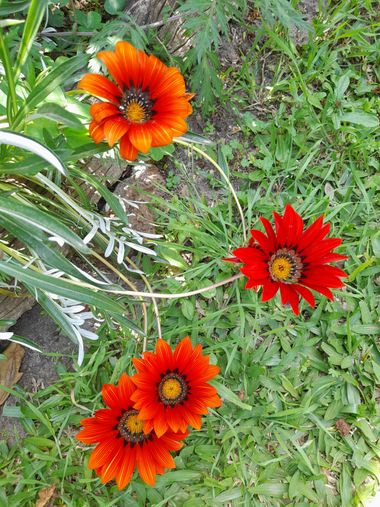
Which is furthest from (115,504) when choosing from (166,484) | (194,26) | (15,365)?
(194,26)

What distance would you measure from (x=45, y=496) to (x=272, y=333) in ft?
2.67

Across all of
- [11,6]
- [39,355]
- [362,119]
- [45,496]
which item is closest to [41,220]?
[11,6]

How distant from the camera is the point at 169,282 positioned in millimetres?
1585

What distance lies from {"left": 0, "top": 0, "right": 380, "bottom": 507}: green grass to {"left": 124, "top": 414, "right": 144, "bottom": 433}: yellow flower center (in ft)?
0.89

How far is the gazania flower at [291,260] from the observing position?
1.14 metres

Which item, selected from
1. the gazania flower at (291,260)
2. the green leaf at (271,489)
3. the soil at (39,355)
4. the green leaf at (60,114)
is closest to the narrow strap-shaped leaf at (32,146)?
the green leaf at (60,114)

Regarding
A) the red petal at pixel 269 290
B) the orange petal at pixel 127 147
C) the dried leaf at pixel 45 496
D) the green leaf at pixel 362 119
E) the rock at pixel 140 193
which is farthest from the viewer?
the green leaf at pixel 362 119

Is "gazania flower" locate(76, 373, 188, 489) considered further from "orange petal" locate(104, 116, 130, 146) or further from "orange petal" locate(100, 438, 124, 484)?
"orange petal" locate(104, 116, 130, 146)

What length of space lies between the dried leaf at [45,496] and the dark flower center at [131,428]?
37cm

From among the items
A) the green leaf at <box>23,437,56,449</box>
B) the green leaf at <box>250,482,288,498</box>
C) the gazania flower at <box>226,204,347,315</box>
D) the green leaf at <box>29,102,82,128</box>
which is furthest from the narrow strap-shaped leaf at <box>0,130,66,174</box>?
the green leaf at <box>250,482,288,498</box>

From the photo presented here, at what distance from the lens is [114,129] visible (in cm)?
95

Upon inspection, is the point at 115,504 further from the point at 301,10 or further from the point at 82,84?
the point at 301,10

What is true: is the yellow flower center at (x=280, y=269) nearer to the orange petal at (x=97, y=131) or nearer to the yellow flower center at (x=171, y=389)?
the yellow flower center at (x=171, y=389)

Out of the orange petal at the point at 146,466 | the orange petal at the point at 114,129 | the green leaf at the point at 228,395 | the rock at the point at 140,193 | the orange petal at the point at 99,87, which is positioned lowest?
the green leaf at the point at 228,395
